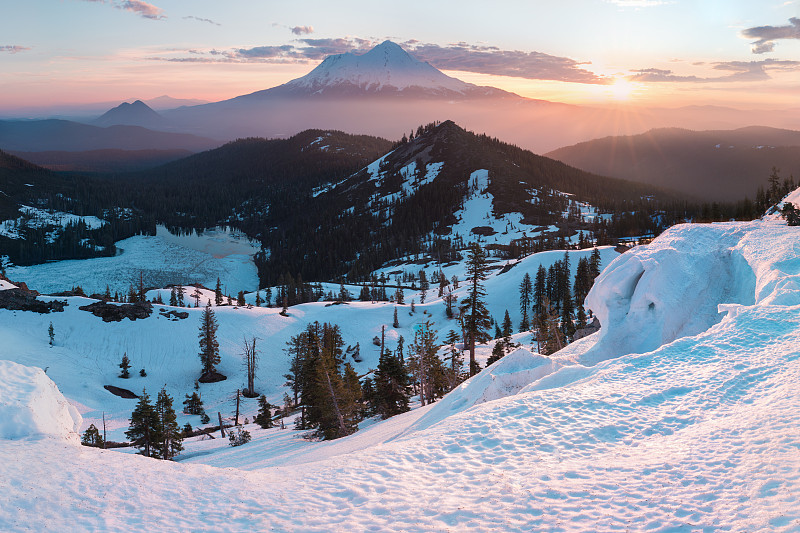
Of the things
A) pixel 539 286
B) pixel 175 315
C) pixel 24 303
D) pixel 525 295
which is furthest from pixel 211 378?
pixel 539 286

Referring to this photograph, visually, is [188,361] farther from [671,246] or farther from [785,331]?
[785,331]

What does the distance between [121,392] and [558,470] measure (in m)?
65.3

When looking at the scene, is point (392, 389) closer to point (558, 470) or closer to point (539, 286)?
point (558, 470)

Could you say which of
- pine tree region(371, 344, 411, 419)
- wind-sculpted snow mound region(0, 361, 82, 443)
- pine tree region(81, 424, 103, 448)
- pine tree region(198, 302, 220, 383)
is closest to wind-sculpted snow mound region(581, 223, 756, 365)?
pine tree region(371, 344, 411, 419)

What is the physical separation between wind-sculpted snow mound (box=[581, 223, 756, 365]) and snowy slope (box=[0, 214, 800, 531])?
468cm

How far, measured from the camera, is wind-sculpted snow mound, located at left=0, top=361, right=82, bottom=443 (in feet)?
54.0

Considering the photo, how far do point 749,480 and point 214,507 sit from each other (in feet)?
47.9

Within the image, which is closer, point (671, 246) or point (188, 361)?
point (671, 246)

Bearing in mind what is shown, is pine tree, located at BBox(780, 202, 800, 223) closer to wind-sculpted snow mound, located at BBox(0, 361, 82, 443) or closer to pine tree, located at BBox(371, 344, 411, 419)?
pine tree, located at BBox(371, 344, 411, 419)

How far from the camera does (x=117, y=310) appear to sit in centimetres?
7338

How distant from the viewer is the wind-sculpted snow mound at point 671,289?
2788 centimetres

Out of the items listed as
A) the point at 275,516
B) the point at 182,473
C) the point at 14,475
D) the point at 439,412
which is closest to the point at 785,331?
the point at 439,412

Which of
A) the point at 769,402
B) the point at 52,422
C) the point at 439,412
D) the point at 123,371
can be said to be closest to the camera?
the point at 769,402

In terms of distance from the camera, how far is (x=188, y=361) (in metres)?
70.0
